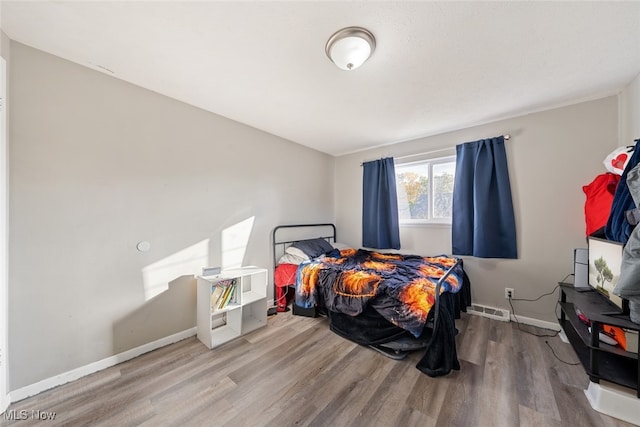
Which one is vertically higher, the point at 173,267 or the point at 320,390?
the point at 173,267

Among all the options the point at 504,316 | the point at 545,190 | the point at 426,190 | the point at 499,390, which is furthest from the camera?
the point at 426,190

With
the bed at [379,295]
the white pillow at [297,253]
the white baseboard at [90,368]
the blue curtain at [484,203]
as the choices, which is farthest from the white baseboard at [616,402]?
the white baseboard at [90,368]

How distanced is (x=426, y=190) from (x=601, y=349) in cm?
222

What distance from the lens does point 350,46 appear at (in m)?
1.46

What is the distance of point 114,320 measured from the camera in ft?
6.09

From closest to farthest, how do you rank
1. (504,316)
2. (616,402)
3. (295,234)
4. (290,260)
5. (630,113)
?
(616,402) < (630,113) < (504,316) < (290,260) < (295,234)

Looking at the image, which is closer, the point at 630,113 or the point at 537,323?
the point at 630,113

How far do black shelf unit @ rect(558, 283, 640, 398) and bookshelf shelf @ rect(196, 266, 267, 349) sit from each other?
2587mm

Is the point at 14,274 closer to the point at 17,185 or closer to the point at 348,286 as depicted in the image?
the point at 17,185

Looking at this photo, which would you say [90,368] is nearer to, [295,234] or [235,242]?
[235,242]

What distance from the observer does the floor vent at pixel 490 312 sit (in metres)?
2.60

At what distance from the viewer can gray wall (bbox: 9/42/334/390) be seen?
153 centimetres

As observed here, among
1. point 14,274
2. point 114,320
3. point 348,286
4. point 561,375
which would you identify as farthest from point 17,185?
point 561,375

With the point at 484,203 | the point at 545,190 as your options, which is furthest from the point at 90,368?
the point at 545,190
